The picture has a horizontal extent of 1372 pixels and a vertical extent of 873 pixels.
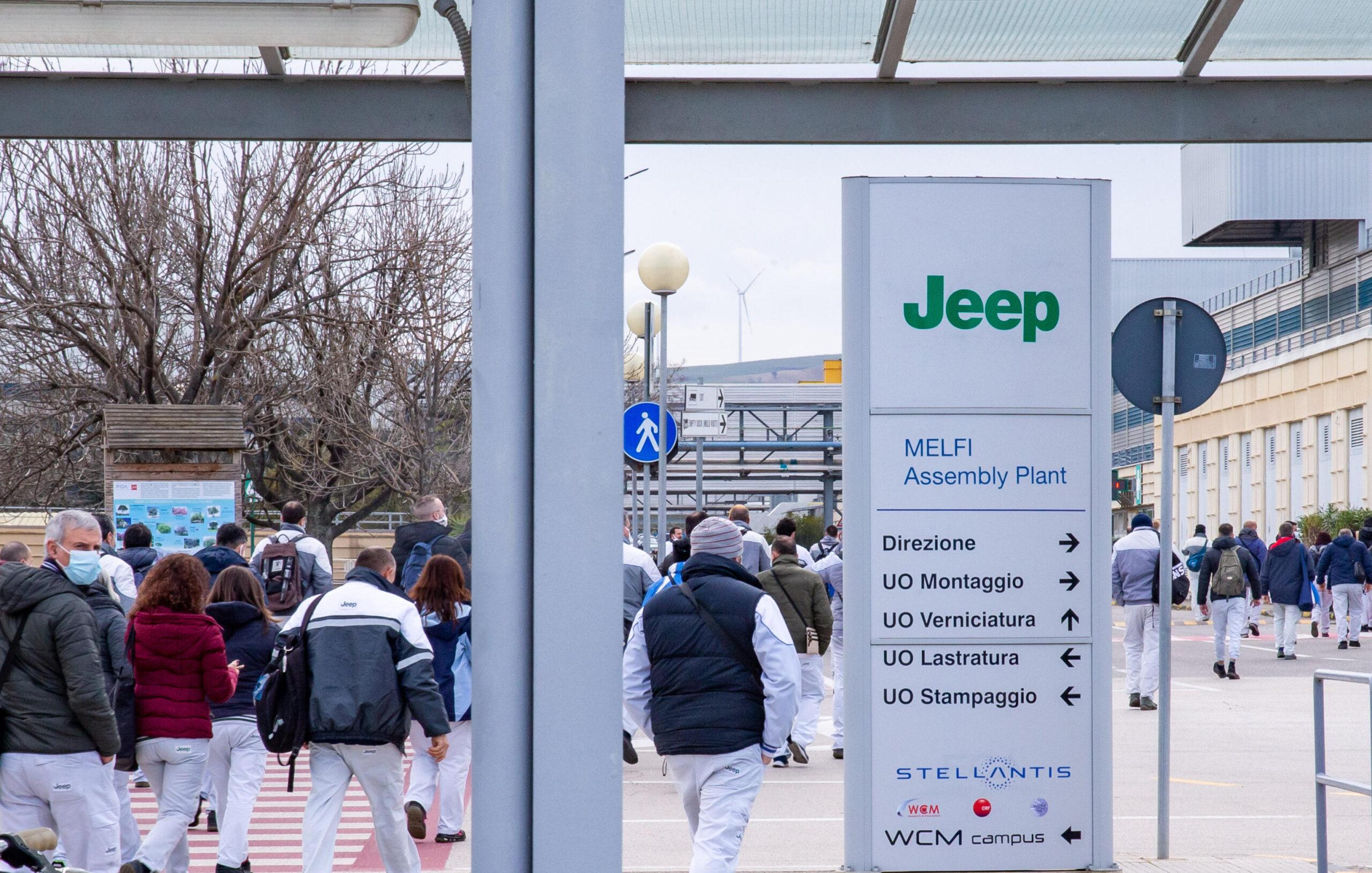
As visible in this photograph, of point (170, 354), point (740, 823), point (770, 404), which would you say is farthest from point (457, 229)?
point (770, 404)

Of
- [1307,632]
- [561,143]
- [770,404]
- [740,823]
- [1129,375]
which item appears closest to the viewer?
[561,143]

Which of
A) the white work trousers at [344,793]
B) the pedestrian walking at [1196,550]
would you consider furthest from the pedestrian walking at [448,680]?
the pedestrian walking at [1196,550]

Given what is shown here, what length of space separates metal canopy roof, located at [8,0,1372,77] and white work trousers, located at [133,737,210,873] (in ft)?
11.4

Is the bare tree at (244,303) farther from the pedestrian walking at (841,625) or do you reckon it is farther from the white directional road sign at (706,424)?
the pedestrian walking at (841,625)

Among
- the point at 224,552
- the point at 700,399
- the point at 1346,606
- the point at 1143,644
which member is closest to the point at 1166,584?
the point at 224,552

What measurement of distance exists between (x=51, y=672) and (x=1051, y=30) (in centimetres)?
516

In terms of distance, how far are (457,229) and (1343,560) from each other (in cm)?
1494

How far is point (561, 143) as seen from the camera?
7.94 feet

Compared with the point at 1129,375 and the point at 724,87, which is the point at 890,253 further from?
the point at 1129,375

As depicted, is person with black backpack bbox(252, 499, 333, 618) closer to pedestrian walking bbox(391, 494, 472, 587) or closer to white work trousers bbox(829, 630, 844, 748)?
pedestrian walking bbox(391, 494, 472, 587)

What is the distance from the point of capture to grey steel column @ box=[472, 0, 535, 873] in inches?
95.8

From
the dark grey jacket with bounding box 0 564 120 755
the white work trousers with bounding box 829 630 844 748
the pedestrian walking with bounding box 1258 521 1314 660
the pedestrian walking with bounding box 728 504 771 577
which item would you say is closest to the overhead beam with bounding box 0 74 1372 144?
the dark grey jacket with bounding box 0 564 120 755

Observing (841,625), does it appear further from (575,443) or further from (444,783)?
(575,443)

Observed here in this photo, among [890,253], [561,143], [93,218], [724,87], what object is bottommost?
[561,143]
